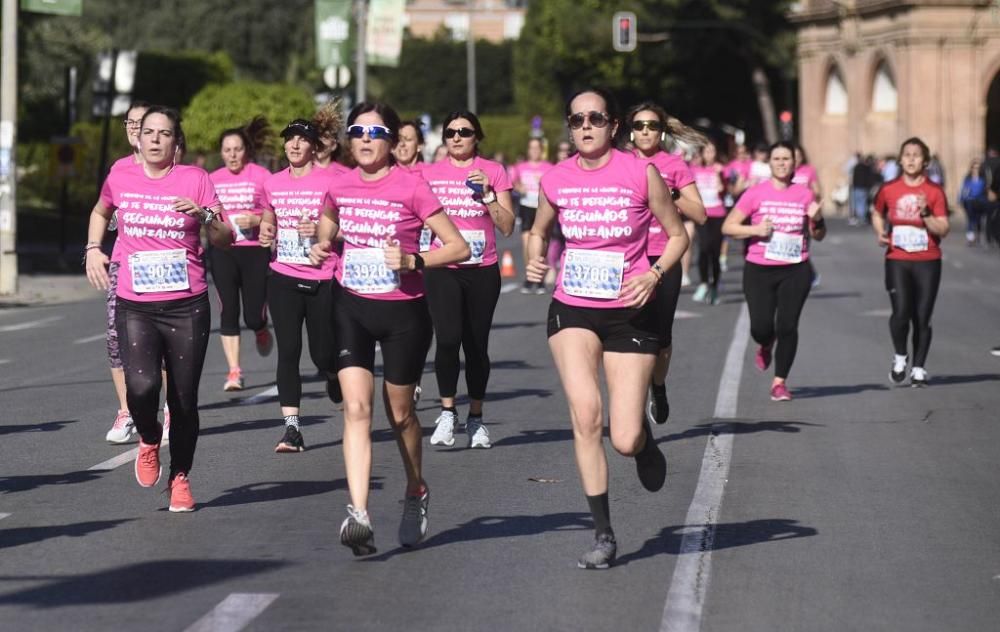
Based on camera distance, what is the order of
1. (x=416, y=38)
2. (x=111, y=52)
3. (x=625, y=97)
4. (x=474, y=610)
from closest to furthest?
(x=474, y=610) → (x=111, y=52) → (x=625, y=97) → (x=416, y=38)

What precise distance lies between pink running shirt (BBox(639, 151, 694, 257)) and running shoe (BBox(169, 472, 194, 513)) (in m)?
2.86

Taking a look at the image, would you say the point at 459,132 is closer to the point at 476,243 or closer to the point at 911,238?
the point at 476,243

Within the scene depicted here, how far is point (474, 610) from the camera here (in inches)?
270

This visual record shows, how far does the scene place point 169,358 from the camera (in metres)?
8.89

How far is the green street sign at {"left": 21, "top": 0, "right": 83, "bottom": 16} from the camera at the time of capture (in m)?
23.6

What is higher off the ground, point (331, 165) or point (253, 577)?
point (331, 165)

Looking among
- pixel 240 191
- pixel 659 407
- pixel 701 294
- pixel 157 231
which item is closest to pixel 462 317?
pixel 659 407

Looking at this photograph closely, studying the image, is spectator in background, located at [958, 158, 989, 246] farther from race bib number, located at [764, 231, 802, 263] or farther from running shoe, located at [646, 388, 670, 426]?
running shoe, located at [646, 388, 670, 426]

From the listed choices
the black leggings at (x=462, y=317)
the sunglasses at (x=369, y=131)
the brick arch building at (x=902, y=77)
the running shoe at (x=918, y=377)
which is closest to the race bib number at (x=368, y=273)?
the sunglasses at (x=369, y=131)

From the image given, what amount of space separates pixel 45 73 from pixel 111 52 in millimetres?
36360

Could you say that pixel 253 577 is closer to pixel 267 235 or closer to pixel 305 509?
pixel 305 509

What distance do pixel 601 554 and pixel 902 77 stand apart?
56083 millimetres

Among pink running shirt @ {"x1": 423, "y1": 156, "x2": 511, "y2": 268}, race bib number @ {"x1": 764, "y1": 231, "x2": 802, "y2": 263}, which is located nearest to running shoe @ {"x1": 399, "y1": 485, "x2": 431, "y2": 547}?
pink running shirt @ {"x1": 423, "y1": 156, "x2": 511, "y2": 268}

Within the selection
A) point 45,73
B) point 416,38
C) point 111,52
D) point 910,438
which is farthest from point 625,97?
point 910,438
